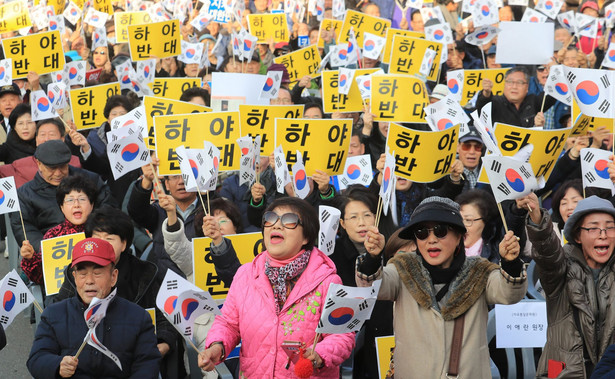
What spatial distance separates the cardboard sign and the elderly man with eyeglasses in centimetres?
534

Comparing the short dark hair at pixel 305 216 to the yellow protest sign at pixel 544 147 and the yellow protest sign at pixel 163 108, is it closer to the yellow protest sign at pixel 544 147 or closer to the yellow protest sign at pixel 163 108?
the yellow protest sign at pixel 544 147

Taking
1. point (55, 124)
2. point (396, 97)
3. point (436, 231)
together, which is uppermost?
point (436, 231)

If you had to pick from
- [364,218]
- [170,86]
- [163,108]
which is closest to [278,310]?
[364,218]

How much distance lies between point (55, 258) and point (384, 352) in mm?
2483

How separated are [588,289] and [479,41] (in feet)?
25.7

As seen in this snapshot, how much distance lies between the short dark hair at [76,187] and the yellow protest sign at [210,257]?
1038mm

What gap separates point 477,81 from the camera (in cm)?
1132

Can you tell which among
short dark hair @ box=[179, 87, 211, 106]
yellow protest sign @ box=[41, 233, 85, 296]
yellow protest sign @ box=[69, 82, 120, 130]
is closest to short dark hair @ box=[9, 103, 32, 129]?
yellow protest sign @ box=[69, 82, 120, 130]

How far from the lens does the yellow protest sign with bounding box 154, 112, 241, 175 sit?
7.47 m

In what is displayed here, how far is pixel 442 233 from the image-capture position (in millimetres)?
4344

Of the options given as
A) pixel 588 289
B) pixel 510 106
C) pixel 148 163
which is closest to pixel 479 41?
pixel 510 106

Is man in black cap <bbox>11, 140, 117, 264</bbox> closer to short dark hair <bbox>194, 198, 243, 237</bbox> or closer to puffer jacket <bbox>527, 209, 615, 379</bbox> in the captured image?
short dark hair <bbox>194, 198, 243, 237</bbox>

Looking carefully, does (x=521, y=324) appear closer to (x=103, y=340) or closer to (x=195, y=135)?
(x=103, y=340)

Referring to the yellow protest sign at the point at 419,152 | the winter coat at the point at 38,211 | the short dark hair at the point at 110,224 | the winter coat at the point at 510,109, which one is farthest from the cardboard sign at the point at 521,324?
the winter coat at the point at 510,109
